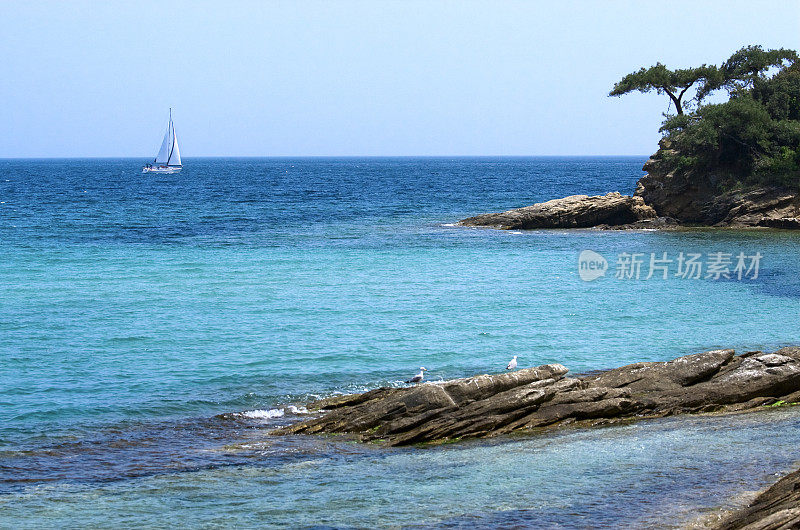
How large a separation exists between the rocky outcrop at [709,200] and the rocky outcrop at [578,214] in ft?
6.45

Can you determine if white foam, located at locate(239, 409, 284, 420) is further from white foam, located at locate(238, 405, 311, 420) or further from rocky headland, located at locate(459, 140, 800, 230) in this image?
rocky headland, located at locate(459, 140, 800, 230)

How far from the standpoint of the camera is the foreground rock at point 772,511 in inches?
372

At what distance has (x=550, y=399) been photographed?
58.5 feet

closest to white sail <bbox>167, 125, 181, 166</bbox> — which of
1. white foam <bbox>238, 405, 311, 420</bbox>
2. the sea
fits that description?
the sea

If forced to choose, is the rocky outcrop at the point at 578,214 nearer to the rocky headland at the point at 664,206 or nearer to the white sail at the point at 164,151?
the rocky headland at the point at 664,206

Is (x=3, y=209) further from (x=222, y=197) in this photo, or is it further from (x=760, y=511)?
(x=760, y=511)

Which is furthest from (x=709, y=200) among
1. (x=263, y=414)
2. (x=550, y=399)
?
(x=263, y=414)

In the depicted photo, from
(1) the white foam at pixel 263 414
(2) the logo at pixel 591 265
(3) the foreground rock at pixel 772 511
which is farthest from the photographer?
(2) the logo at pixel 591 265

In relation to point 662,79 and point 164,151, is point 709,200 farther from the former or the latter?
point 164,151

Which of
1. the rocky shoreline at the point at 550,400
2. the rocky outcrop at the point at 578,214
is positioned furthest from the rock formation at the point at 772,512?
the rocky outcrop at the point at 578,214

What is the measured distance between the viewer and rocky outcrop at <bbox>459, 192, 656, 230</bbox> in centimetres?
5919

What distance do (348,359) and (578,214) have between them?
3904 cm

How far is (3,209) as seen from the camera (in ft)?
249

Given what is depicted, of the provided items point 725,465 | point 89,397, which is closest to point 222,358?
point 89,397
